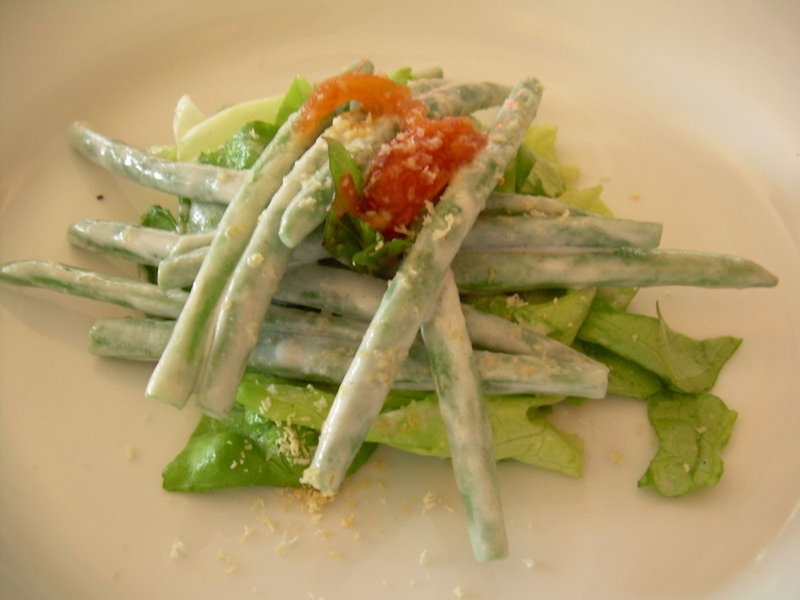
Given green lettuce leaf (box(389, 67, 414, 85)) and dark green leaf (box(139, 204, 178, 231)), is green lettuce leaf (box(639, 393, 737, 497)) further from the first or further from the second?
dark green leaf (box(139, 204, 178, 231))

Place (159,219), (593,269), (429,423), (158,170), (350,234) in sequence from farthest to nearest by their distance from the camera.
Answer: (159,219) < (158,170) < (593,269) < (429,423) < (350,234)

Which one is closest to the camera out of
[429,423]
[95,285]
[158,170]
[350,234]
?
[350,234]

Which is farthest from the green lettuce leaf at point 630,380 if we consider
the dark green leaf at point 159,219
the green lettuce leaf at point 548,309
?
the dark green leaf at point 159,219

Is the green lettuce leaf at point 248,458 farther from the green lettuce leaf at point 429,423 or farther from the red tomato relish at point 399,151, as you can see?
the red tomato relish at point 399,151

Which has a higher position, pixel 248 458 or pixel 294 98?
pixel 294 98

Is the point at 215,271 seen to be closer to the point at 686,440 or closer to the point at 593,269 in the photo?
the point at 593,269

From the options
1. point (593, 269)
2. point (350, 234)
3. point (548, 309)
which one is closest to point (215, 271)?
point (350, 234)

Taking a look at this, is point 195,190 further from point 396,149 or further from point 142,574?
point 142,574
